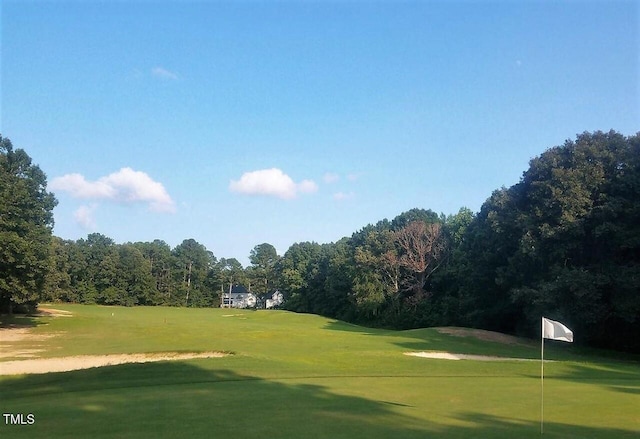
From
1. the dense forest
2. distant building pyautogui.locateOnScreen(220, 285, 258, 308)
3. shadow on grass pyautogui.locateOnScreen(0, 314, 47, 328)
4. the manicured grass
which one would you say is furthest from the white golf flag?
distant building pyautogui.locateOnScreen(220, 285, 258, 308)

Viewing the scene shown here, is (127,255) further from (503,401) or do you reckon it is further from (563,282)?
(503,401)

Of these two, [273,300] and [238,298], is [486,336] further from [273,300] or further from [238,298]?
[238,298]

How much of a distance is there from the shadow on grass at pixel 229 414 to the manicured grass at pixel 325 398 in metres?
0.03

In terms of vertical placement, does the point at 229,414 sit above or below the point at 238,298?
above

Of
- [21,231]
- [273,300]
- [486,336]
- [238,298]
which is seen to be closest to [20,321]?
[21,231]

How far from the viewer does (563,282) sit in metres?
32.4

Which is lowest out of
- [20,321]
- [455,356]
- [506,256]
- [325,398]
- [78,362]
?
[20,321]

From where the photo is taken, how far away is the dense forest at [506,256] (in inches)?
1318

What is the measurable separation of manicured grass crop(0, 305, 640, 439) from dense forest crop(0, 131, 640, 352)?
1072cm

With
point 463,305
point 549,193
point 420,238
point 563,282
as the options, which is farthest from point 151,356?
point 420,238

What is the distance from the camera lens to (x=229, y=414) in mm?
11188

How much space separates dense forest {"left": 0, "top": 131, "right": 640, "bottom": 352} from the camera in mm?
33469

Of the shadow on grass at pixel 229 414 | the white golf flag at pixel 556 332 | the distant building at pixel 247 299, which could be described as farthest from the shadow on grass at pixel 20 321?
the distant building at pixel 247 299

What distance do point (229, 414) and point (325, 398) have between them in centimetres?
326
